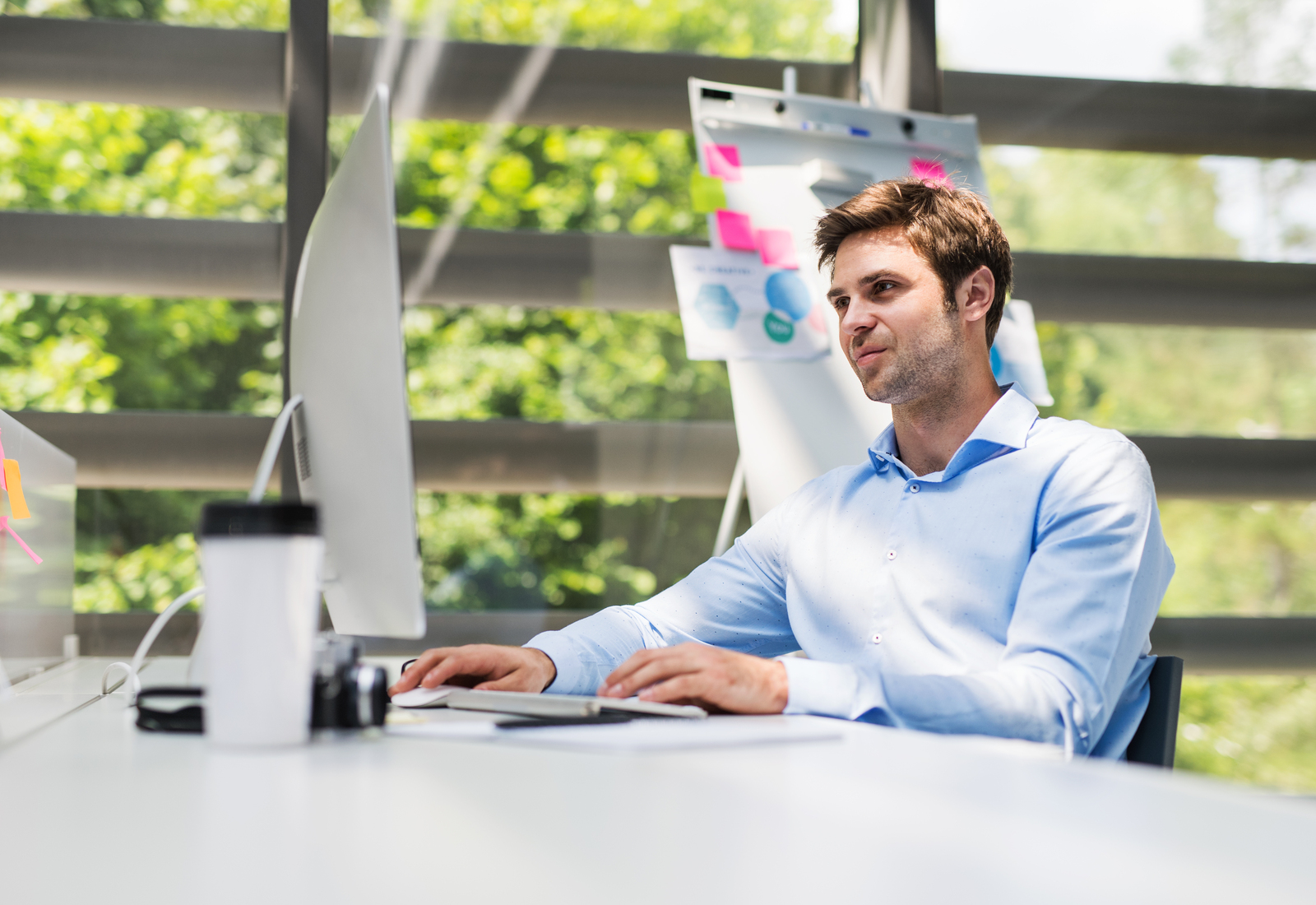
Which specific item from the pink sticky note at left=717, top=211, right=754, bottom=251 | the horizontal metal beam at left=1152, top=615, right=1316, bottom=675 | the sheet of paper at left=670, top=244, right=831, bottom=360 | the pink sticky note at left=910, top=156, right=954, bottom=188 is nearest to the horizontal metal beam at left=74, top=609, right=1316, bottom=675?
the horizontal metal beam at left=1152, top=615, right=1316, bottom=675

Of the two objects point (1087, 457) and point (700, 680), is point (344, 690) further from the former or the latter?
point (1087, 457)

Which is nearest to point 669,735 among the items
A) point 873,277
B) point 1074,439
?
point 1074,439

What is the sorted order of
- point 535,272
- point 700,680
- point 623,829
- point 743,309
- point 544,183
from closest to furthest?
point 623,829
point 700,680
point 743,309
point 535,272
point 544,183

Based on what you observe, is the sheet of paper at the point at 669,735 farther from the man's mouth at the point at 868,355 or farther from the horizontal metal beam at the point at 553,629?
the horizontal metal beam at the point at 553,629

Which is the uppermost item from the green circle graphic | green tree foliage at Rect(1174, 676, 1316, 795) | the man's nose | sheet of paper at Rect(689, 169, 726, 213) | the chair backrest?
sheet of paper at Rect(689, 169, 726, 213)

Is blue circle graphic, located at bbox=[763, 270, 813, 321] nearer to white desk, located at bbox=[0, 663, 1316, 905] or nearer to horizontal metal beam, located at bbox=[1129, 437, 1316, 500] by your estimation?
horizontal metal beam, located at bbox=[1129, 437, 1316, 500]

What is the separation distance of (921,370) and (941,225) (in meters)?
0.25

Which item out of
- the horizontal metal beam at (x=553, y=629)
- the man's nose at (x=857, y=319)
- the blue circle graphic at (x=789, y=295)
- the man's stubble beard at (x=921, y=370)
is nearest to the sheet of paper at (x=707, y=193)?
the blue circle graphic at (x=789, y=295)

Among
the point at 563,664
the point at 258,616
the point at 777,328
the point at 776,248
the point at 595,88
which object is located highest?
the point at 595,88

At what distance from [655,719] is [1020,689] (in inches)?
16.1

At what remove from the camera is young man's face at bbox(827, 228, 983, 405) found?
Result: 162 cm

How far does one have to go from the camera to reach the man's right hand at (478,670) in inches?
43.9

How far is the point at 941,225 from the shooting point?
5.47 feet

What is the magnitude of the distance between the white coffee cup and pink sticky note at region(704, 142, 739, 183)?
186 centimetres
